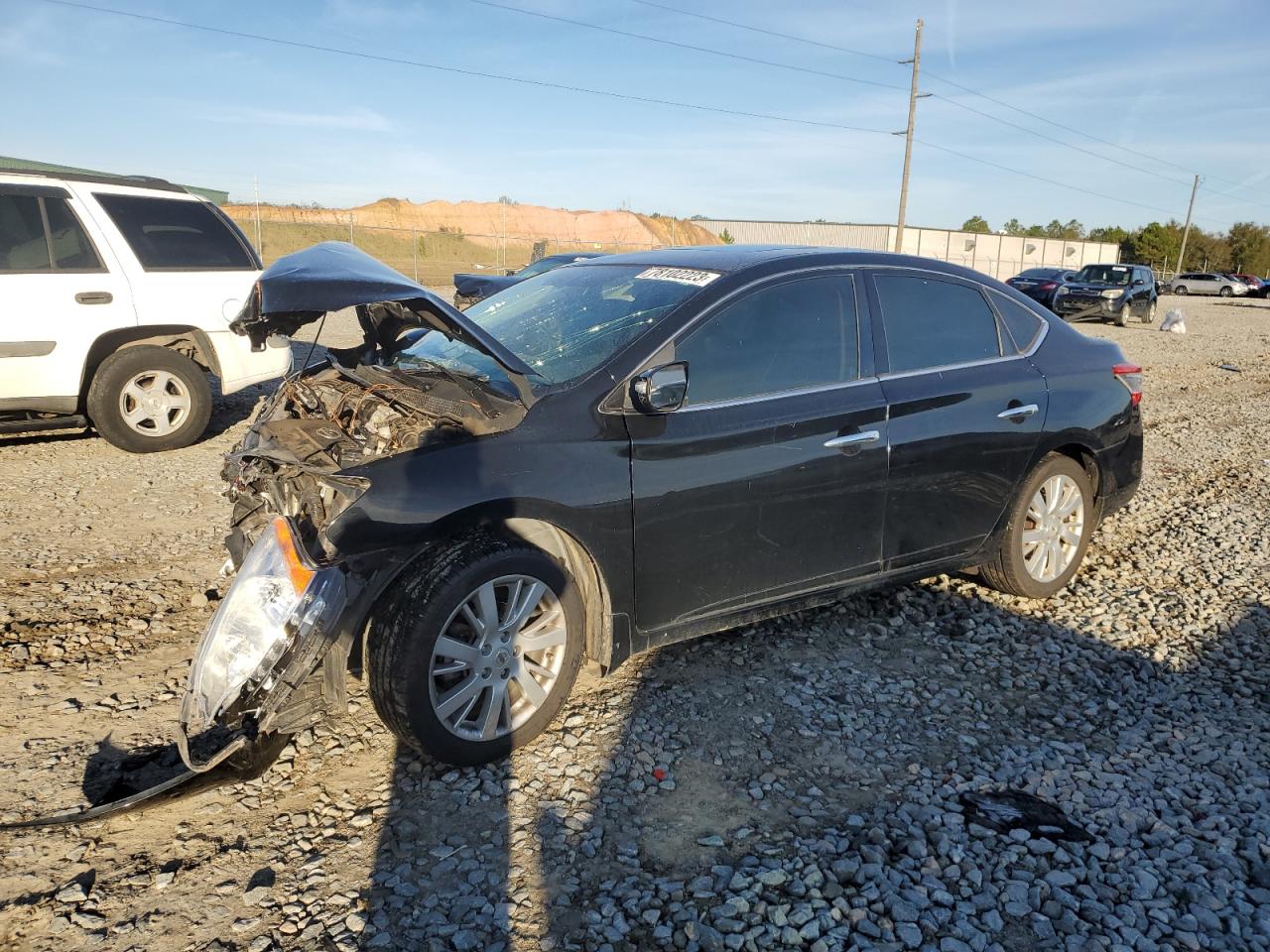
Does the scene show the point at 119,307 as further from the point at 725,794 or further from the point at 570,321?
the point at 725,794

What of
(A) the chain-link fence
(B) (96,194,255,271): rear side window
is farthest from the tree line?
(B) (96,194,255,271): rear side window

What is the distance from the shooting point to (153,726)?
3334 mm

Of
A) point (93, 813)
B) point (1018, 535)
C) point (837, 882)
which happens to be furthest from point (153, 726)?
point (1018, 535)

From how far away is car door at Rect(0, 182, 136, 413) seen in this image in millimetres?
6441

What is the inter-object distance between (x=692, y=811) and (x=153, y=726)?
→ 6.79 feet

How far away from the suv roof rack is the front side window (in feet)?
0.77

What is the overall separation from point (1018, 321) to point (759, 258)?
159cm

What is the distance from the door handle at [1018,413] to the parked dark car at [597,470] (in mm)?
15

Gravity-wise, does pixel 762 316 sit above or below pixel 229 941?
above

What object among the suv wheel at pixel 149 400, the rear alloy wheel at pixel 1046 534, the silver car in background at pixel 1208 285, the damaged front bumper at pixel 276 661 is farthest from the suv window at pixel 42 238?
the silver car in background at pixel 1208 285

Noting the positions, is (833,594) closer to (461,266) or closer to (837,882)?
(837,882)

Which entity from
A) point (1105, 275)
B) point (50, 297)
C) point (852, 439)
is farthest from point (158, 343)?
point (1105, 275)

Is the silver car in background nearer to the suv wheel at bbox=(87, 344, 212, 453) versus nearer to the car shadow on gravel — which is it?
the car shadow on gravel

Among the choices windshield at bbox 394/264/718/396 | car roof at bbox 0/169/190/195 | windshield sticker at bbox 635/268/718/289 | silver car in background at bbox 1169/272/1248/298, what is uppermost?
car roof at bbox 0/169/190/195
